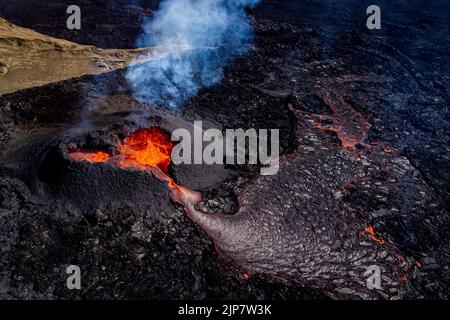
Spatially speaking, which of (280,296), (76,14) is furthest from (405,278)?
(76,14)

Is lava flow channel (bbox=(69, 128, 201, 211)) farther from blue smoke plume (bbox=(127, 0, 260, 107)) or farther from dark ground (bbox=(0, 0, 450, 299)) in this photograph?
blue smoke plume (bbox=(127, 0, 260, 107))

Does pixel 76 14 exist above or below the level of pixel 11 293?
above

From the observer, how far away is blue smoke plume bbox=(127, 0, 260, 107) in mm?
7984

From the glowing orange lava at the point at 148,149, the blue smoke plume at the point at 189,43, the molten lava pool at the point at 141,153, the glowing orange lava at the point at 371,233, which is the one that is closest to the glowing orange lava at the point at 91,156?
the molten lava pool at the point at 141,153

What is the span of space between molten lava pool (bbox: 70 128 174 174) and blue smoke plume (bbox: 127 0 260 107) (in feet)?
6.45

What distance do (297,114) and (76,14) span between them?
903cm

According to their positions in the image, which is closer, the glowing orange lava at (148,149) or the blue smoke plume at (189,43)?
the glowing orange lava at (148,149)

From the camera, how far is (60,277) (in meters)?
3.93

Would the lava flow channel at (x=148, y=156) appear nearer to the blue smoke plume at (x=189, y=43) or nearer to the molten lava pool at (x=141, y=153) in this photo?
the molten lava pool at (x=141, y=153)

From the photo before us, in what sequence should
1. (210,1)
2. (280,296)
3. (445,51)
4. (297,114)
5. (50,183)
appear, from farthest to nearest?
(210,1)
(445,51)
(297,114)
(50,183)
(280,296)

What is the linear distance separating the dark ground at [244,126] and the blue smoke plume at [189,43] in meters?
0.42

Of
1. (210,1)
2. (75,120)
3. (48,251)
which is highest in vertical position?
(210,1)

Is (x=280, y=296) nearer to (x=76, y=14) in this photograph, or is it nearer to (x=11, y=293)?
(x=11, y=293)

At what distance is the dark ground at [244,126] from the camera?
408cm
